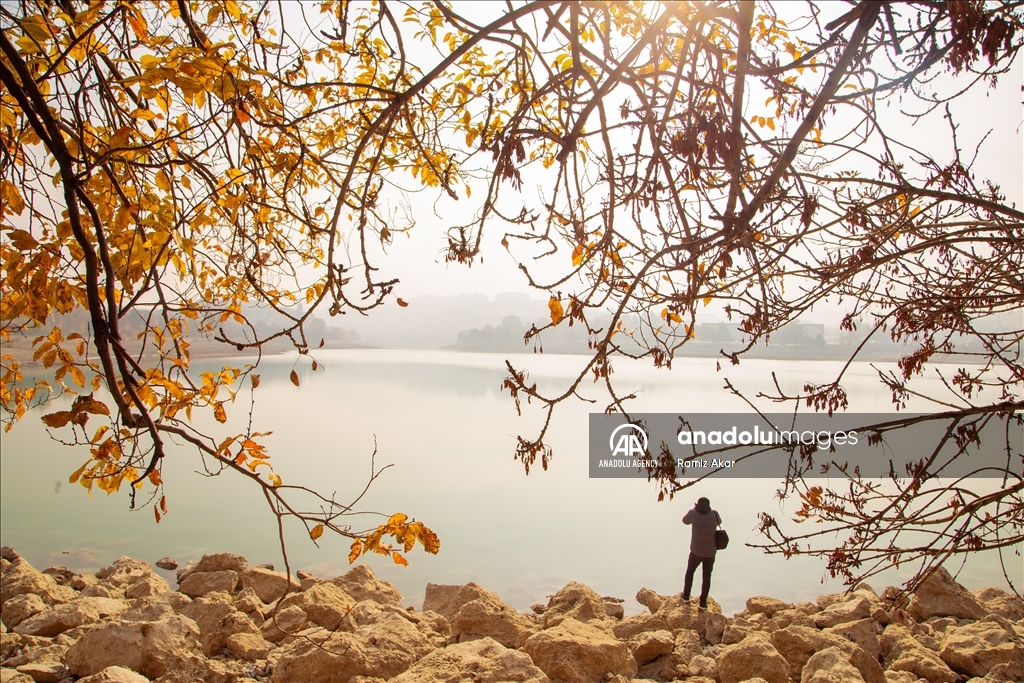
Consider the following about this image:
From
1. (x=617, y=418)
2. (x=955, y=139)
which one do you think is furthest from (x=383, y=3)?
(x=617, y=418)

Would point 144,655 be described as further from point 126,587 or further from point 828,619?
point 828,619

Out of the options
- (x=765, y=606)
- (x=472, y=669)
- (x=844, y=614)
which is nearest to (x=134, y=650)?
(x=472, y=669)

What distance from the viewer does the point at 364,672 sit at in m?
3.28

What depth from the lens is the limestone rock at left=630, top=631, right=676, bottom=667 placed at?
3850mm

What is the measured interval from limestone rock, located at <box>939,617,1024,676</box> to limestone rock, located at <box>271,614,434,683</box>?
2916 millimetres

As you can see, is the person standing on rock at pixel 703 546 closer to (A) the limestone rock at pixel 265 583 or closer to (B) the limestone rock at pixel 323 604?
(B) the limestone rock at pixel 323 604

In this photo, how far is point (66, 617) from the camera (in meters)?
4.21

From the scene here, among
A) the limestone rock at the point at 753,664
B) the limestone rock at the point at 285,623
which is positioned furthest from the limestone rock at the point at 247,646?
the limestone rock at the point at 753,664

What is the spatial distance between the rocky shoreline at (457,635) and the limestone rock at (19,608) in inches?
0.4

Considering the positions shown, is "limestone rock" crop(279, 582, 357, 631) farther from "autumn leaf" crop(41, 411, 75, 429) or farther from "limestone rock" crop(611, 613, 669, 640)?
"autumn leaf" crop(41, 411, 75, 429)

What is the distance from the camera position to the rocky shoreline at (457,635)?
3.32 m

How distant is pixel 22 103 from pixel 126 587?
468 cm

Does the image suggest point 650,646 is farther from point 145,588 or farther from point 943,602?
point 145,588

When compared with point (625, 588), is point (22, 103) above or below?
above
